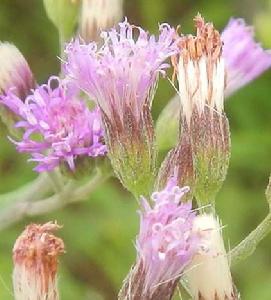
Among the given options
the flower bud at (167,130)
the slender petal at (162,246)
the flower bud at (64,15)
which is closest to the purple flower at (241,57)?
the flower bud at (167,130)

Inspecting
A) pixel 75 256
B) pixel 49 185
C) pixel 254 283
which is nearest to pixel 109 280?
pixel 75 256

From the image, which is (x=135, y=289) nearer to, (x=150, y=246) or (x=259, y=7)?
(x=150, y=246)

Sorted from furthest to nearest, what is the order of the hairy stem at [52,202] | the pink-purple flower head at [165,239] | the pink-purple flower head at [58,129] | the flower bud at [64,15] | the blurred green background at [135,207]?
1. the blurred green background at [135,207]
2. the flower bud at [64,15]
3. the hairy stem at [52,202]
4. the pink-purple flower head at [58,129]
5. the pink-purple flower head at [165,239]

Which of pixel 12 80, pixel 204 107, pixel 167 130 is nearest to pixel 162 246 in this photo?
pixel 204 107

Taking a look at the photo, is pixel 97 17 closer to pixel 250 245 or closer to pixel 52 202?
pixel 52 202

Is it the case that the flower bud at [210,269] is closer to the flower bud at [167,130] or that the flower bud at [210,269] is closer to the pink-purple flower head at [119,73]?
the pink-purple flower head at [119,73]

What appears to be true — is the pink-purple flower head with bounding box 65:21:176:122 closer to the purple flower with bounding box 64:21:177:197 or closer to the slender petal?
the purple flower with bounding box 64:21:177:197
